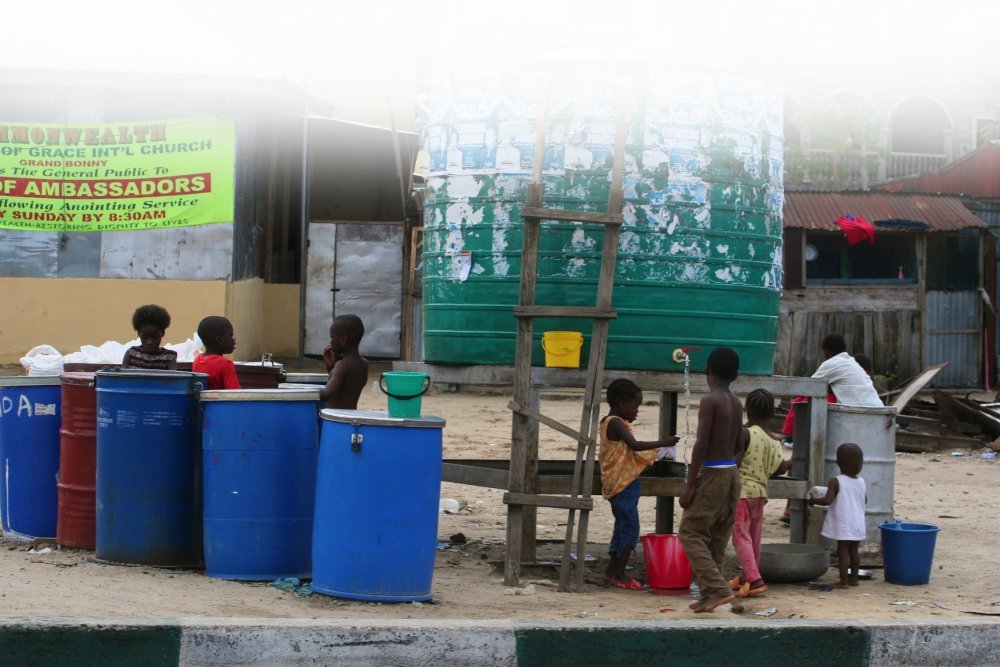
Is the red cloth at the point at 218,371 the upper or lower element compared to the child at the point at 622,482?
upper

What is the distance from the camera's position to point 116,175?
15.7 meters

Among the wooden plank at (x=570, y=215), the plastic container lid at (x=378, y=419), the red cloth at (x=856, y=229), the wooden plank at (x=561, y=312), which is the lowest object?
the plastic container lid at (x=378, y=419)

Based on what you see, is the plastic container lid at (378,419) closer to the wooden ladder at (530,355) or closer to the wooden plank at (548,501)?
the wooden ladder at (530,355)

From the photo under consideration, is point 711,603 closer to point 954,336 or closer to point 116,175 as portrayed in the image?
point 116,175

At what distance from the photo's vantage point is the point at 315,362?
1897 centimetres

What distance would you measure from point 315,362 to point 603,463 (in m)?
13.1

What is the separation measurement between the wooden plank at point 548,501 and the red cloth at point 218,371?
56.2 inches

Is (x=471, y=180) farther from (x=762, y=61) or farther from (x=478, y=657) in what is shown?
(x=478, y=657)

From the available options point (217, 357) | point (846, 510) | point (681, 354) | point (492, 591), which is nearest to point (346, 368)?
point (217, 357)

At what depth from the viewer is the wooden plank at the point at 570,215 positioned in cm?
590

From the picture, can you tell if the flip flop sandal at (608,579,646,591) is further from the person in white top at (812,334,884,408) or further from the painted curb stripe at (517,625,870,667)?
the person in white top at (812,334,884,408)

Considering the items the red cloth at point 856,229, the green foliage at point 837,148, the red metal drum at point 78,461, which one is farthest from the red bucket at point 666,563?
the green foliage at point 837,148

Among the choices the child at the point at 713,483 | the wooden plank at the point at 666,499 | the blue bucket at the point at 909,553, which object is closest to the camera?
the child at the point at 713,483

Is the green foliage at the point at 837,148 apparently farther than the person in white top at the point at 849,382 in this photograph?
Yes
